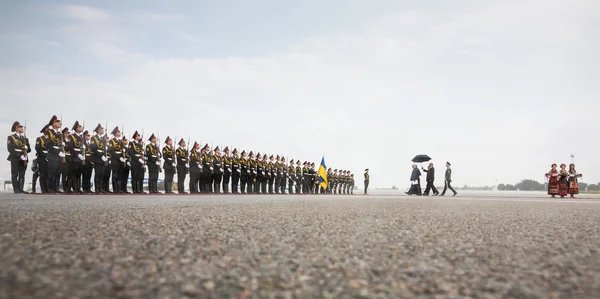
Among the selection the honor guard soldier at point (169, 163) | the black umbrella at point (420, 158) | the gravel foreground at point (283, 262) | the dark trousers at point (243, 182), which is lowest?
the gravel foreground at point (283, 262)

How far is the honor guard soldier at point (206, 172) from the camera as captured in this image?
2166 cm

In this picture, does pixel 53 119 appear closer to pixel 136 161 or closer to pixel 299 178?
pixel 136 161

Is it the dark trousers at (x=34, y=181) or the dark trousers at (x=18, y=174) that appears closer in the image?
the dark trousers at (x=18, y=174)

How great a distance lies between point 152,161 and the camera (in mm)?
18453

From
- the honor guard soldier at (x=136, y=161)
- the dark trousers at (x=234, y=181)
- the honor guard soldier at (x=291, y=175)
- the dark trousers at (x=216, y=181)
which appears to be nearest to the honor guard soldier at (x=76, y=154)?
the honor guard soldier at (x=136, y=161)

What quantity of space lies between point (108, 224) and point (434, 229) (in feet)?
11.7

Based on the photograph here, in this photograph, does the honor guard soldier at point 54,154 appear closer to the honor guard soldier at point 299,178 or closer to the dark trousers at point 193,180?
the dark trousers at point 193,180

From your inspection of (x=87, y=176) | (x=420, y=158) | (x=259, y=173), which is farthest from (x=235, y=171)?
(x=420, y=158)

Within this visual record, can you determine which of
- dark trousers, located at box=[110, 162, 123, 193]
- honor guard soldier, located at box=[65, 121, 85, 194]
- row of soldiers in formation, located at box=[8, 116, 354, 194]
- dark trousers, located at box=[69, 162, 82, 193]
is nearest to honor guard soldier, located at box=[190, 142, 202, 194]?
row of soldiers in formation, located at box=[8, 116, 354, 194]

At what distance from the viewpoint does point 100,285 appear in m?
2.18

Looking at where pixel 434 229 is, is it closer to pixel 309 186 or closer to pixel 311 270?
pixel 311 270

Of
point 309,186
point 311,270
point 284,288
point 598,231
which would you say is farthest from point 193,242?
point 309,186

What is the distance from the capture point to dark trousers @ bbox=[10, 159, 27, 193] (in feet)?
48.4

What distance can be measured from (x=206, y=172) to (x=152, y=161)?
3710 mm
